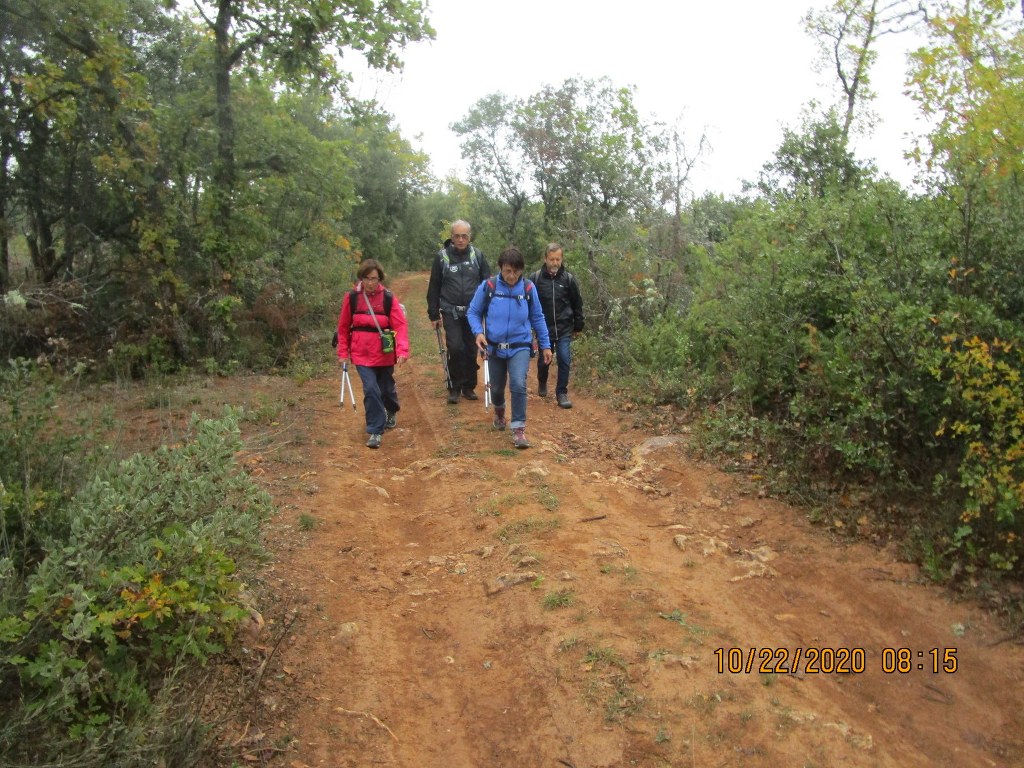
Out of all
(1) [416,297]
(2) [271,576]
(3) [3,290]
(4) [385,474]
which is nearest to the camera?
(2) [271,576]

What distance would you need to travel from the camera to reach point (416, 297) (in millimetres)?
28078

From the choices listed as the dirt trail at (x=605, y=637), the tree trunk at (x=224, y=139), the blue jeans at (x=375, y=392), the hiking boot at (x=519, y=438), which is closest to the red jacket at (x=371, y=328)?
the blue jeans at (x=375, y=392)

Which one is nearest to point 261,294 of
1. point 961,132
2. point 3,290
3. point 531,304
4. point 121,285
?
point 121,285

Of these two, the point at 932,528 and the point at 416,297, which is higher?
the point at 416,297

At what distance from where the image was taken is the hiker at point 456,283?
880 cm

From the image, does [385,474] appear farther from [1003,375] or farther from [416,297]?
[416,297]

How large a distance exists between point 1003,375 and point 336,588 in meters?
4.36

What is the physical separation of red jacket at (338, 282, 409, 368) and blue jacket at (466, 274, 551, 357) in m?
0.78

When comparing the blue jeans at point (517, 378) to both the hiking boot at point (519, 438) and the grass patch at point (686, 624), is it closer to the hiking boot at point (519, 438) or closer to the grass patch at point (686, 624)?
the hiking boot at point (519, 438)

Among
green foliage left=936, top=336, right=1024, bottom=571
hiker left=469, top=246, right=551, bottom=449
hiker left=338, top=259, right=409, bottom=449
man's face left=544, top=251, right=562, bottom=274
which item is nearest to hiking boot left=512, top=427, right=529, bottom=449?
hiker left=469, top=246, right=551, bottom=449

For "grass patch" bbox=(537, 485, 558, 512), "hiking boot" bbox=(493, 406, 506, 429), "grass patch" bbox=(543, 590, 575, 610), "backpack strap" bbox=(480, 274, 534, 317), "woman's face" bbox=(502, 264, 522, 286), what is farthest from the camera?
"hiking boot" bbox=(493, 406, 506, 429)

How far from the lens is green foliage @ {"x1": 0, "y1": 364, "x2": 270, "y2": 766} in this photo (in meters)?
2.58

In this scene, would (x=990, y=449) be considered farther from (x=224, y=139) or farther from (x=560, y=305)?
(x=224, y=139)
